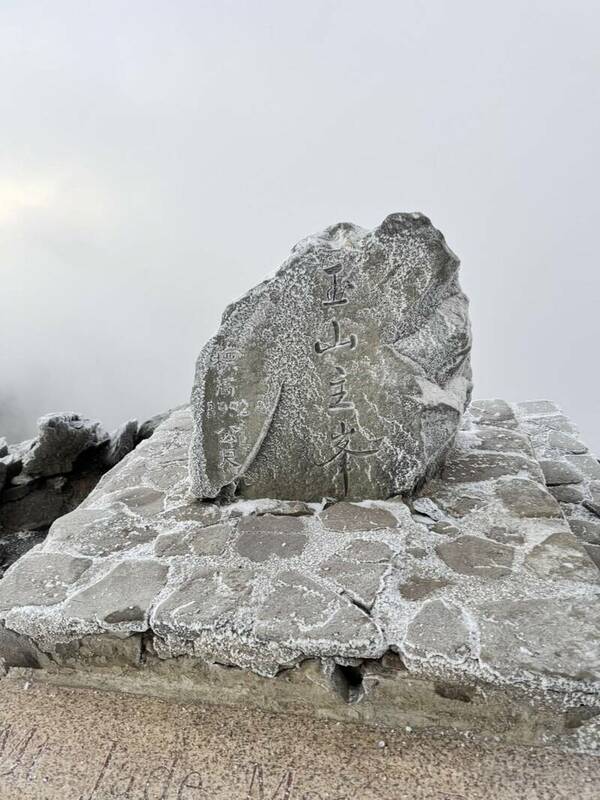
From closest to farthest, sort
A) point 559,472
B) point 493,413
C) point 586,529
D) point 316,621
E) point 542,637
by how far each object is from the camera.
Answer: point 542,637
point 316,621
point 586,529
point 559,472
point 493,413

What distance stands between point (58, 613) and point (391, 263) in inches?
87.3

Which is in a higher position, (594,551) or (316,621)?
(594,551)

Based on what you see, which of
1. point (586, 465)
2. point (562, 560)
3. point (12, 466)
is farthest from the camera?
point (12, 466)

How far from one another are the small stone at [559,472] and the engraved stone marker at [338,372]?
1.22m

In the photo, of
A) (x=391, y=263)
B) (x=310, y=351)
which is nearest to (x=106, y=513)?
(x=310, y=351)

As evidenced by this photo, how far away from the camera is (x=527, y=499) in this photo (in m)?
2.86

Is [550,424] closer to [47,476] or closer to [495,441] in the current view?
[495,441]

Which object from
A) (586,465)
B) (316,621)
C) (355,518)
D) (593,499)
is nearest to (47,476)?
(355,518)

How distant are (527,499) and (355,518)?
909 mm

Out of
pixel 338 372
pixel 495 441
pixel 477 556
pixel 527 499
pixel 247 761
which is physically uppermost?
pixel 338 372

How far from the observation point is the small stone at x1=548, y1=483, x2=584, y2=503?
3.53 m

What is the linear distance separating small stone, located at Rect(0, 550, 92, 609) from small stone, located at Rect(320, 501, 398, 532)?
1177 mm

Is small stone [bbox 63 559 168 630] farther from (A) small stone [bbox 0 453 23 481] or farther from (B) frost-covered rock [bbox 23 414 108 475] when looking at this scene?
(A) small stone [bbox 0 453 23 481]

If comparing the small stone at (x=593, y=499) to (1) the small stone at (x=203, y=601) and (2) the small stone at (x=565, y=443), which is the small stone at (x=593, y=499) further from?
(1) the small stone at (x=203, y=601)
